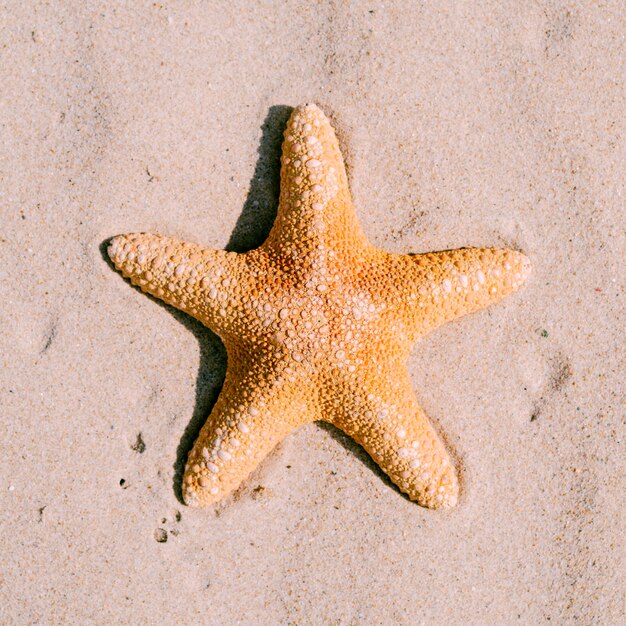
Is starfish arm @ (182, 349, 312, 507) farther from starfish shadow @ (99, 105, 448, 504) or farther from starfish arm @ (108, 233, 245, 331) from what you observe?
starfish arm @ (108, 233, 245, 331)

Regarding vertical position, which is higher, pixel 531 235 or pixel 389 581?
pixel 531 235

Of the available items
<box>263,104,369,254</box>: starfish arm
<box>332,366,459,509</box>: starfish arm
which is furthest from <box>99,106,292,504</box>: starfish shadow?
<box>332,366,459,509</box>: starfish arm

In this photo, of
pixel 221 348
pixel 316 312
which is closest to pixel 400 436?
pixel 316 312

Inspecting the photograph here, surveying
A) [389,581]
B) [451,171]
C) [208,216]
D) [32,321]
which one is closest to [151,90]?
[208,216]

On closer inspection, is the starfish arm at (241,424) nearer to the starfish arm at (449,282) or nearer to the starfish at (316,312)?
the starfish at (316,312)

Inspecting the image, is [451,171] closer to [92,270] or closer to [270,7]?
[270,7]

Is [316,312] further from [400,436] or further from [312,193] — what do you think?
[400,436]

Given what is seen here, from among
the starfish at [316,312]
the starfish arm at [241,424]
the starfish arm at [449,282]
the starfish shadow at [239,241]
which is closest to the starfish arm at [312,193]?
the starfish at [316,312]
